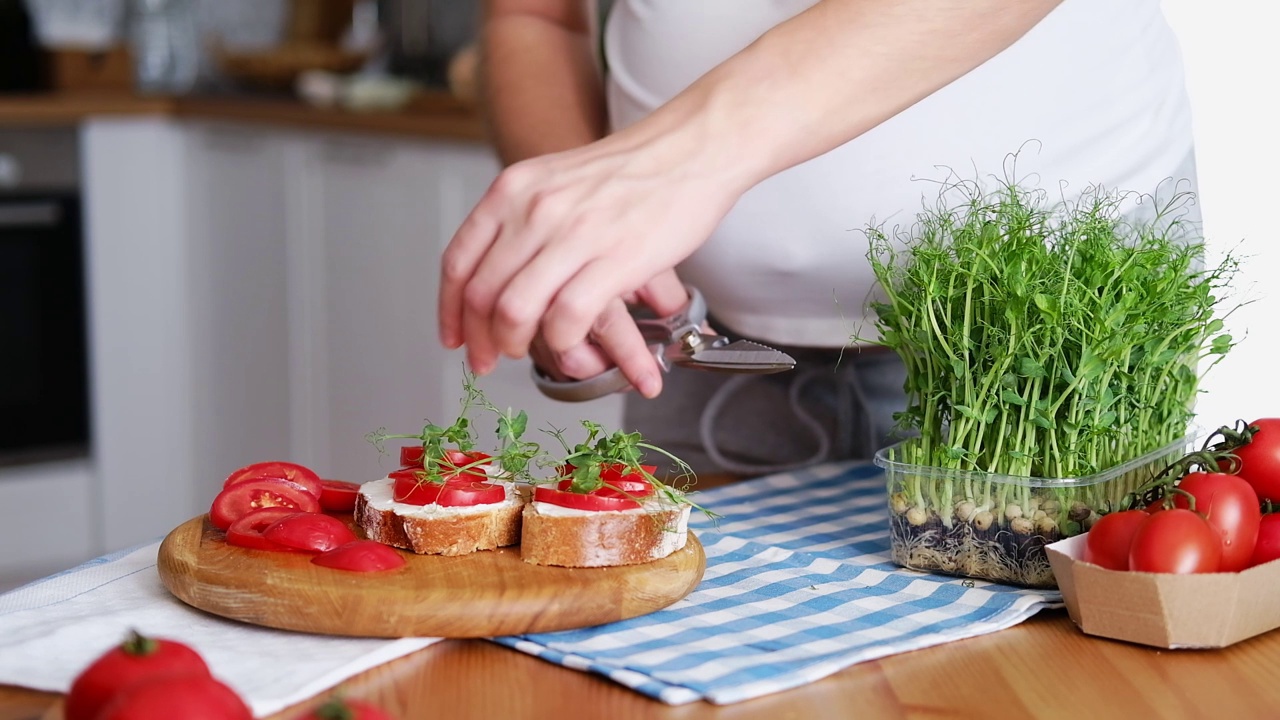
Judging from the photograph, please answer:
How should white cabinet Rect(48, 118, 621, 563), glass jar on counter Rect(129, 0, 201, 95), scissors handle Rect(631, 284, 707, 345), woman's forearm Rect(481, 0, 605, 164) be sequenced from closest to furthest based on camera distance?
scissors handle Rect(631, 284, 707, 345)
woman's forearm Rect(481, 0, 605, 164)
white cabinet Rect(48, 118, 621, 563)
glass jar on counter Rect(129, 0, 201, 95)

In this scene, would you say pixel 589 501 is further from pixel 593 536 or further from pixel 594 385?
pixel 594 385

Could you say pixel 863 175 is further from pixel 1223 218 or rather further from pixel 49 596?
pixel 49 596

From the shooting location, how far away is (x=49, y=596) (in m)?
0.93

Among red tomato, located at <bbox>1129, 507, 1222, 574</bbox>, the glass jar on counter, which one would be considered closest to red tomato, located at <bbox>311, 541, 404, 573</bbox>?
red tomato, located at <bbox>1129, 507, 1222, 574</bbox>

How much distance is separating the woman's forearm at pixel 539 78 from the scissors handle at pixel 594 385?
0.89ft

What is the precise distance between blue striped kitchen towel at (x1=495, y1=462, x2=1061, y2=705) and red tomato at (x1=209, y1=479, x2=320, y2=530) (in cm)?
23

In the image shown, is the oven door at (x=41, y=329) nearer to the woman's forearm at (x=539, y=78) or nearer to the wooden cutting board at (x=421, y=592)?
the woman's forearm at (x=539, y=78)

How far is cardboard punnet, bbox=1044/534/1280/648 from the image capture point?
2.70 ft

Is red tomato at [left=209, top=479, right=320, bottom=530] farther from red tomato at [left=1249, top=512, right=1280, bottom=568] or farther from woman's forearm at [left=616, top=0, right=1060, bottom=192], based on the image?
red tomato at [left=1249, top=512, right=1280, bottom=568]

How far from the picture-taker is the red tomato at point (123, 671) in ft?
2.01

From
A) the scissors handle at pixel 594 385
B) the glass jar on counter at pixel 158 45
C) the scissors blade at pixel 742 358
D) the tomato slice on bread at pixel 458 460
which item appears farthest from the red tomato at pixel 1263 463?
the glass jar on counter at pixel 158 45

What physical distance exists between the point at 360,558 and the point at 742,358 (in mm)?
306

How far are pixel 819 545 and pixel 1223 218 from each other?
21.8 inches

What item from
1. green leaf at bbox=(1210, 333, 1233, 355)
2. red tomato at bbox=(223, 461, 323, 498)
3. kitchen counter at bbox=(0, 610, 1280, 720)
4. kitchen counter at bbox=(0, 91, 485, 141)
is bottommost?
kitchen counter at bbox=(0, 610, 1280, 720)
